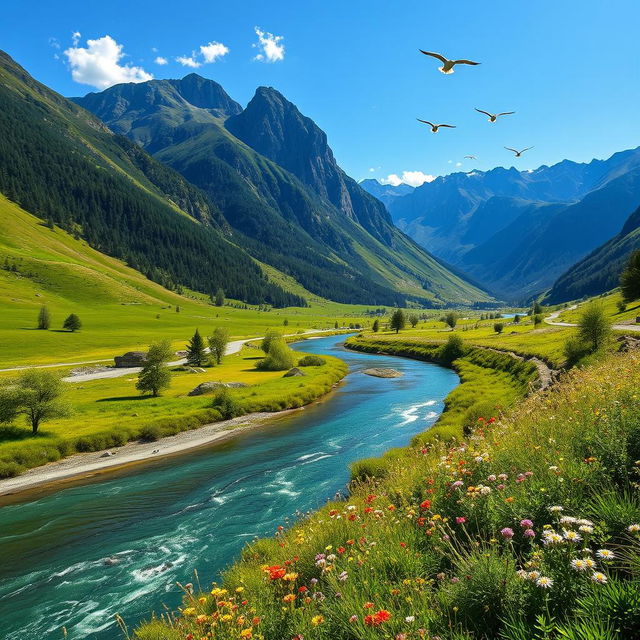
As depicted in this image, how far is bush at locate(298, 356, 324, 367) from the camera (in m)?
82.8

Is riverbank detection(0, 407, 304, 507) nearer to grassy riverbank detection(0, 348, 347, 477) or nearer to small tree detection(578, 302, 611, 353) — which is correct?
grassy riverbank detection(0, 348, 347, 477)

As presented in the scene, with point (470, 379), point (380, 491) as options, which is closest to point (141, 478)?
point (380, 491)

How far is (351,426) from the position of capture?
141 ft

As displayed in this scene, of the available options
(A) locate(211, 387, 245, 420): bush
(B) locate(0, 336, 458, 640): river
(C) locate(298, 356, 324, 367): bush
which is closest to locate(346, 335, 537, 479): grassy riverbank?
(B) locate(0, 336, 458, 640): river

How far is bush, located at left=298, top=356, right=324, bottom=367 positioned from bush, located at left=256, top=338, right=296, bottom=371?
2190mm

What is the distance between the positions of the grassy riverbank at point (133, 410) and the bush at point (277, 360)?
22.3 ft

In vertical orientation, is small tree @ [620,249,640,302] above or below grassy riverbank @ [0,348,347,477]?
above

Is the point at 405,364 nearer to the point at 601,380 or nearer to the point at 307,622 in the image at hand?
the point at 601,380

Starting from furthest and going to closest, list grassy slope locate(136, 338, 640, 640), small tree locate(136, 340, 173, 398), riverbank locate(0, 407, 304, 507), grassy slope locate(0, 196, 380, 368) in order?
grassy slope locate(0, 196, 380, 368), small tree locate(136, 340, 173, 398), riverbank locate(0, 407, 304, 507), grassy slope locate(136, 338, 640, 640)

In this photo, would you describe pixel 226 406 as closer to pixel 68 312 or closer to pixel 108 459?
pixel 108 459

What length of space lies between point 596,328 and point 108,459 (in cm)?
5157

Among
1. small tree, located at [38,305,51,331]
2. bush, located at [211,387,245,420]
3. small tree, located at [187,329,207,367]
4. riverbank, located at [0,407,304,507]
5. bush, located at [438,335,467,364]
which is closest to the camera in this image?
riverbank, located at [0,407,304,507]

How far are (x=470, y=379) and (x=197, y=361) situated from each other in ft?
183

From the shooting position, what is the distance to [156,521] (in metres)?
23.7
